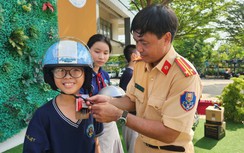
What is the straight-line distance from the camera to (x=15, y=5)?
11.6ft

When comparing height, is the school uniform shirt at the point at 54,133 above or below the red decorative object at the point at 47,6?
below

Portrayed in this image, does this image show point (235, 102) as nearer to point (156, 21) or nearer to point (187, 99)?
point (187, 99)

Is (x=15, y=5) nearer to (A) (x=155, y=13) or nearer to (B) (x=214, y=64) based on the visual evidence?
(A) (x=155, y=13)

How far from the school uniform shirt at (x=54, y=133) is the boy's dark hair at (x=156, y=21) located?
732mm

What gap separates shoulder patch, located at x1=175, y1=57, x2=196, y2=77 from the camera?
1346 mm

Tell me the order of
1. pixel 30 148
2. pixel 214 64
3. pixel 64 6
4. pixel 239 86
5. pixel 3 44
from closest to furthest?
1. pixel 30 148
2. pixel 3 44
3. pixel 64 6
4. pixel 239 86
5. pixel 214 64

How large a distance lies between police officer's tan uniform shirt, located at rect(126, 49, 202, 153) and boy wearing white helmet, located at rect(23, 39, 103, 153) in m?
0.41

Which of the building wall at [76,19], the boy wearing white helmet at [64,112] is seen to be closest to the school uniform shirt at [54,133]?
the boy wearing white helmet at [64,112]

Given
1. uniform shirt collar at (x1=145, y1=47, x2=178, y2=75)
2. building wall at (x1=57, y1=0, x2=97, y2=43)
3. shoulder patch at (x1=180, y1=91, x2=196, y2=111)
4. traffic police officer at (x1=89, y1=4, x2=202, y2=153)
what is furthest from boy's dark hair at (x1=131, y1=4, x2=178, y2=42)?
building wall at (x1=57, y1=0, x2=97, y2=43)

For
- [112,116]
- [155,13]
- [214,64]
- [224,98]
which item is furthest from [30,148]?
[214,64]

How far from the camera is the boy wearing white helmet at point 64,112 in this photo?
4.25ft

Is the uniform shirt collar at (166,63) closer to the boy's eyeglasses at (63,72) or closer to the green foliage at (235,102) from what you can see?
the boy's eyeglasses at (63,72)

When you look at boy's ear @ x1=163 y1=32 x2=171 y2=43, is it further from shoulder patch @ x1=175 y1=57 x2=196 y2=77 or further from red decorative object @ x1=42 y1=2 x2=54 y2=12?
red decorative object @ x1=42 y1=2 x2=54 y2=12

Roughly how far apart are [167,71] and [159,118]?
0.32 m
